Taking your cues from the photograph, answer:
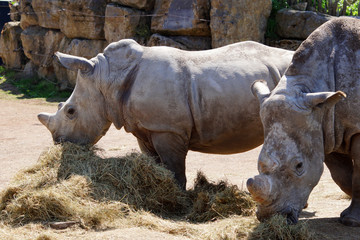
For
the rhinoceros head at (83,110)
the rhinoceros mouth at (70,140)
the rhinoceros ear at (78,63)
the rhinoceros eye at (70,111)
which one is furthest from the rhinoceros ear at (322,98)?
the rhinoceros eye at (70,111)

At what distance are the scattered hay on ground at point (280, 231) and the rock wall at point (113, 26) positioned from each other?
8.74m

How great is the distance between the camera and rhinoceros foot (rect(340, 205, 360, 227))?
15.0ft

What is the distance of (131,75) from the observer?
6000 mm

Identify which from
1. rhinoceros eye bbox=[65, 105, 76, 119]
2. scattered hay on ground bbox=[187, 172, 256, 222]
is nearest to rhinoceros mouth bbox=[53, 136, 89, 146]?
rhinoceros eye bbox=[65, 105, 76, 119]

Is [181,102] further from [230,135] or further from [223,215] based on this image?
[223,215]

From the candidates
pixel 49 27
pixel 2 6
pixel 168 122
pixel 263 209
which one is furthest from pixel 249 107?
pixel 2 6

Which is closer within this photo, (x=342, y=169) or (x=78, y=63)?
(x=342, y=169)

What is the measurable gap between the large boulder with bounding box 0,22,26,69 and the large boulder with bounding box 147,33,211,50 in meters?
6.02

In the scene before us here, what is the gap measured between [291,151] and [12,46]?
14.7 m

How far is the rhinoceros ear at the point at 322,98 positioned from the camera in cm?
404

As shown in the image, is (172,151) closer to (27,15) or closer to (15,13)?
(27,15)

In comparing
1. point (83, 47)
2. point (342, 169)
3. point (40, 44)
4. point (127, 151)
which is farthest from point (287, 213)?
point (40, 44)

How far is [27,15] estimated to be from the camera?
16125mm

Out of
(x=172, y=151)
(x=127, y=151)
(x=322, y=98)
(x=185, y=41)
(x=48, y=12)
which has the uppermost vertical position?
(x=322, y=98)
